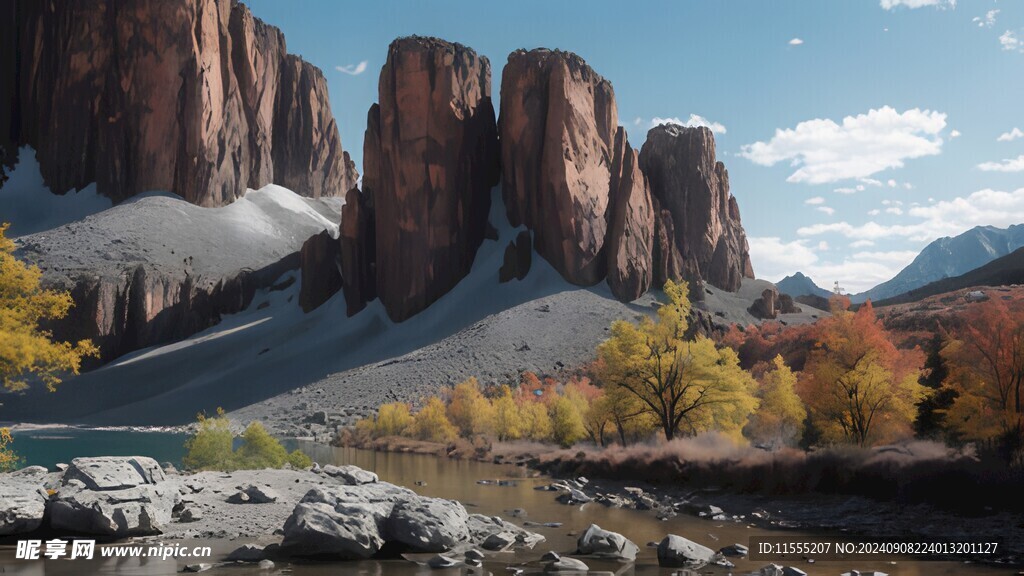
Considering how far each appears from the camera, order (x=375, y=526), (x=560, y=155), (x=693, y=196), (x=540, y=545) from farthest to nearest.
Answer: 1. (x=693, y=196)
2. (x=560, y=155)
3. (x=540, y=545)
4. (x=375, y=526)

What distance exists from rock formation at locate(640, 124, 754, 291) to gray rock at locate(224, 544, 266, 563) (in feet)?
390

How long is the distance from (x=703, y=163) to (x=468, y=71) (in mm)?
44958

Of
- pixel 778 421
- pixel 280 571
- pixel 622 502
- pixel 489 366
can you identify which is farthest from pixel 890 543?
pixel 489 366

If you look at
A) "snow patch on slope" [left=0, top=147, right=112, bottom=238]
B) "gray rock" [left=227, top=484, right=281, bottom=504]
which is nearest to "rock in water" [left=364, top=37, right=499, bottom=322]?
"snow patch on slope" [left=0, top=147, right=112, bottom=238]

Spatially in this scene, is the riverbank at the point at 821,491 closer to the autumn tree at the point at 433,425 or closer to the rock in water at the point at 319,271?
the autumn tree at the point at 433,425

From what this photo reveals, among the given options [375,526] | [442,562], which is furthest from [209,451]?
[442,562]

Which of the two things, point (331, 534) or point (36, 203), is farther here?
point (36, 203)

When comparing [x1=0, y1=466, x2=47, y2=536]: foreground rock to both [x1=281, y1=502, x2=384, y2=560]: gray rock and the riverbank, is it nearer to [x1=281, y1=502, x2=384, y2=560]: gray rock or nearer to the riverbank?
[x1=281, y1=502, x2=384, y2=560]: gray rock

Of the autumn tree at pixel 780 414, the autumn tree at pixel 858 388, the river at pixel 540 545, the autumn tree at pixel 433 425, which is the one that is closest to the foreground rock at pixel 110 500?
the river at pixel 540 545

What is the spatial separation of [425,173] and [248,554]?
107 metres

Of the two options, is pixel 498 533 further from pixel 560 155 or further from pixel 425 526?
pixel 560 155

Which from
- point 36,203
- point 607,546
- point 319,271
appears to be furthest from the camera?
point 36,203

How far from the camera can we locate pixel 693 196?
136750 mm

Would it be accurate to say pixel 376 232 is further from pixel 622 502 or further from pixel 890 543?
pixel 890 543
